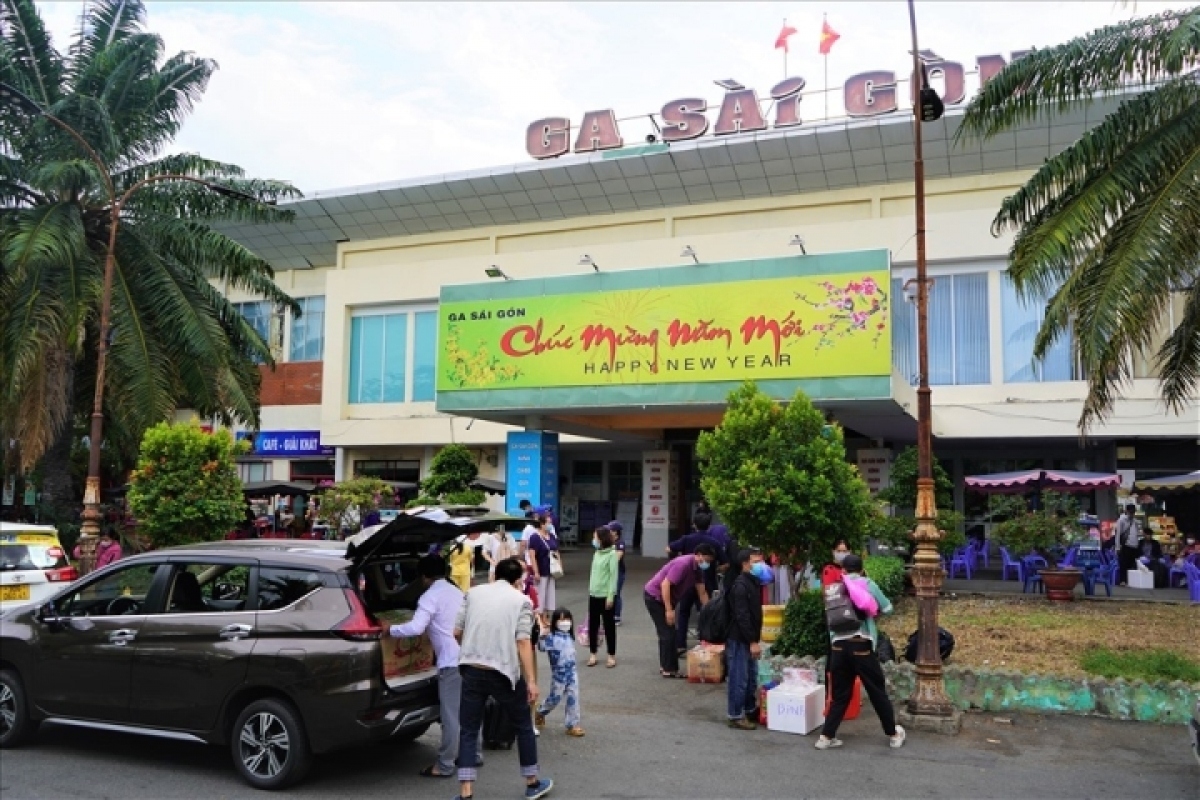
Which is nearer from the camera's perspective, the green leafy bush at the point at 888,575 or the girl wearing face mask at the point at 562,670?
the girl wearing face mask at the point at 562,670

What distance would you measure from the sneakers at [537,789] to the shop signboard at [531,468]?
44.8ft

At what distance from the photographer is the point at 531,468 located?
20.0 meters

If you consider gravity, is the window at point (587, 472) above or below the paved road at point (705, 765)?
above

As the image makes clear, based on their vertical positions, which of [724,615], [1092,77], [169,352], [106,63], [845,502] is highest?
[106,63]

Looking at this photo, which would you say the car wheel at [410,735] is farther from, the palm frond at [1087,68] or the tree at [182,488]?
the tree at [182,488]

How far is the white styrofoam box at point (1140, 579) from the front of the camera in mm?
18219

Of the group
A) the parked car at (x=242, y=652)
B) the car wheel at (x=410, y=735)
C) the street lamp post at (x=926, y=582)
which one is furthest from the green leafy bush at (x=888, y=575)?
the parked car at (x=242, y=652)

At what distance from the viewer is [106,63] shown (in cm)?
1827

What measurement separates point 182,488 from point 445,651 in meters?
10.3

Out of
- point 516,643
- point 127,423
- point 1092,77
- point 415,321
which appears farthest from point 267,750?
point 415,321

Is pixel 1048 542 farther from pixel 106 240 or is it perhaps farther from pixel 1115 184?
pixel 106 240

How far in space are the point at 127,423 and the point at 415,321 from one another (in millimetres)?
13102

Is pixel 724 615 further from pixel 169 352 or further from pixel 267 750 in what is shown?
pixel 169 352

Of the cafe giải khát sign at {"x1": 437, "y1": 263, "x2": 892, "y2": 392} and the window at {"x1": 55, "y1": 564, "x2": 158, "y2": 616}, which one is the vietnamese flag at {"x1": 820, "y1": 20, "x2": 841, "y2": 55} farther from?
the window at {"x1": 55, "y1": 564, "x2": 158, "y2": 616}
